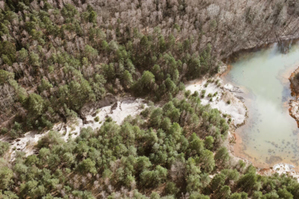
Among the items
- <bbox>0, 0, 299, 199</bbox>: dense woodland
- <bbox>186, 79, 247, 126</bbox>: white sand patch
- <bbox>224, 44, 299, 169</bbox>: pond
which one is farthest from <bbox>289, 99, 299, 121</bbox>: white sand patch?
<bbox>0, 0, 299, 199</bbox>: dense woodland

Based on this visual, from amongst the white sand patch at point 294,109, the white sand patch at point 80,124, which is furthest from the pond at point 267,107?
the white sand patch at point 80,124

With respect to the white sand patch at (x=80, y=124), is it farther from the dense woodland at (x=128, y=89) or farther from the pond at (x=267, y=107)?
the pond at (x=267, y=107)

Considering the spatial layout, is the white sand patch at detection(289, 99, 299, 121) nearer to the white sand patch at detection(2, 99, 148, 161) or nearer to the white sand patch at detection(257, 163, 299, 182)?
the white sand patch at detection(257, 163, 299, 182)

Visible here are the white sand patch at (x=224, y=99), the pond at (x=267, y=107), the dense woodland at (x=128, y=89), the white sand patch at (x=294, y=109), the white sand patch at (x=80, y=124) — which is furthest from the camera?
the white sand patch at (x=294, y=109)

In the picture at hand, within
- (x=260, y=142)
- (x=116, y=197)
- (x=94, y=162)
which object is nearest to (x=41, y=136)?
(x=94, y=162)

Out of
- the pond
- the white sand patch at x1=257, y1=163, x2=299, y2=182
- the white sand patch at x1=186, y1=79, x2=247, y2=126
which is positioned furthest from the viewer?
the white sand patch at x1=186, y1=79, x2=247, y2=126

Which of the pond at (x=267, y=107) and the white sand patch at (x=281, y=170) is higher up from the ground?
the pond at (x=267, y=107)

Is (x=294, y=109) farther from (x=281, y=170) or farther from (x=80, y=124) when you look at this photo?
(x=80, y=124)
